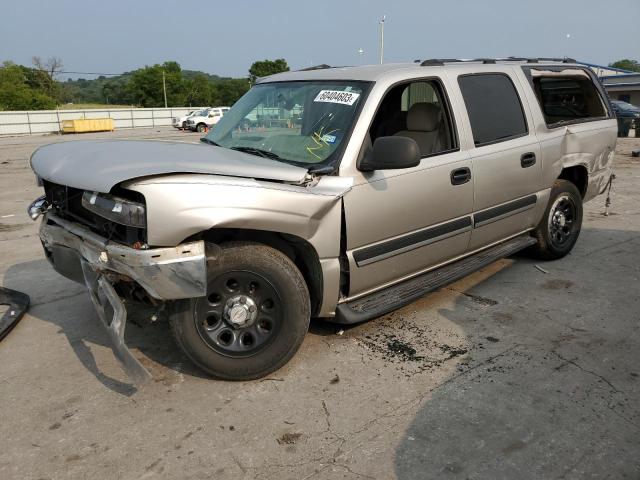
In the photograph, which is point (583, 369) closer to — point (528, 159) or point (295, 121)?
point (528, 159)

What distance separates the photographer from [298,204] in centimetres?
306

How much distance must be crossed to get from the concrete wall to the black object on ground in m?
41.4

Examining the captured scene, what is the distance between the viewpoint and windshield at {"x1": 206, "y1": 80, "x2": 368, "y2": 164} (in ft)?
11.4

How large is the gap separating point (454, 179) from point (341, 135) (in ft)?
3.26

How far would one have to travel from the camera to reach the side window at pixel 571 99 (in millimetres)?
5617

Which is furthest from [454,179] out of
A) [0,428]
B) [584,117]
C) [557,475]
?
[0,428]

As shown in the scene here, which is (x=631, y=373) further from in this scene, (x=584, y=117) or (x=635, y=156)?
(x=635, y=156)

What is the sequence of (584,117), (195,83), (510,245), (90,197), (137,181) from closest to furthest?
(137,181) < (90,197) < (510,245) < (584,117) < (195,83)

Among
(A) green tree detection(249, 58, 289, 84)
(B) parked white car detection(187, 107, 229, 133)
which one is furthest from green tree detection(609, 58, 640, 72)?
(B) parked white car detection(187, 107, 229, 133)

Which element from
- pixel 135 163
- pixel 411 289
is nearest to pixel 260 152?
pixel 135 163

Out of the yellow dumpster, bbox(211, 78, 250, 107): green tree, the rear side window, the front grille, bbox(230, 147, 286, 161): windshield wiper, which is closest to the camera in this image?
the front grille

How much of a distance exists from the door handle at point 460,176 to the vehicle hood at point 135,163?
1274 mm

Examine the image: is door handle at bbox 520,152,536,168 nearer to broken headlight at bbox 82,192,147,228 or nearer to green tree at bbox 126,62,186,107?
broken headlight at bbox 82,192,147,228

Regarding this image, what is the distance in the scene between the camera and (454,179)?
12.9 feet
